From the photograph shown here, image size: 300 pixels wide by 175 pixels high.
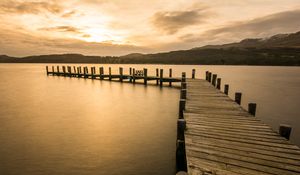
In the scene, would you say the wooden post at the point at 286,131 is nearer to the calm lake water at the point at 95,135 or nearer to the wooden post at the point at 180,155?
the wooden post at the point at 180,155

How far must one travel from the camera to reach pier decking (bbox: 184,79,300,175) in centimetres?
409

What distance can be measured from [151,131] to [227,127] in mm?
5271

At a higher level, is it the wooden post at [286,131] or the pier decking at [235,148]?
the wooden post at [286,131]

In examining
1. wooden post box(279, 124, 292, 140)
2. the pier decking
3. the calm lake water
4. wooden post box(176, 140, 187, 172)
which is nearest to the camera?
the pier decking

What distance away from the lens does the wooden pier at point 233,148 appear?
13.4 feet

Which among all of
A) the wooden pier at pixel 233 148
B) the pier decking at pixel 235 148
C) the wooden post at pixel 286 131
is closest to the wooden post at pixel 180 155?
the wooden pier at pixel 233 148

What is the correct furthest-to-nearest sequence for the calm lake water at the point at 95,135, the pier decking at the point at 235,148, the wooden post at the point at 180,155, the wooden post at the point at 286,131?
the calm lake water at the point at 95,135, the wooden post at the point at 180,155, the wooden post at the point at 286,131, the pier decking at the point at 235,148

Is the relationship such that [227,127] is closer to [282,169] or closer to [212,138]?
[212,138]

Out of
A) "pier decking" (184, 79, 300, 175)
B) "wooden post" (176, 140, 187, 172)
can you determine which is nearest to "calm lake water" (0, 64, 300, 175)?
"wooden post" (176, 140, 187, 172)

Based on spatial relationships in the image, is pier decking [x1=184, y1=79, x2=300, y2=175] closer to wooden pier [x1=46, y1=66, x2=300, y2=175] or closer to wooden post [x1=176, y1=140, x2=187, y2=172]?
wooden pier [x1=46, y1=66, x2=300, y2=175]

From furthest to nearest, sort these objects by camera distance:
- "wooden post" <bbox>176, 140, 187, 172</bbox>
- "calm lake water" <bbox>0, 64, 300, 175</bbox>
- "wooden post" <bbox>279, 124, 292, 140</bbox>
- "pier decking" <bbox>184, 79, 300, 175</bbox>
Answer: "calm lake water" <bbox>0, 64, 300, 175</bbox> → "wooden post" <bbox>176, 140, 187, 172</bbox> → "wooden post" <bbox>279, 124, 292, 140</bbox> → "pier decking" <bbox>184, 79, 300, 175</bbox>

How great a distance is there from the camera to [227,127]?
6535 millimetres

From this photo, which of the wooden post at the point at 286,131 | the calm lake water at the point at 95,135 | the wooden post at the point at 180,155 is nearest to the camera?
the wooden post at the point at 286,131

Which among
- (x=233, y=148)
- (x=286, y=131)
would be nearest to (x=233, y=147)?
(x=233, y=148)
